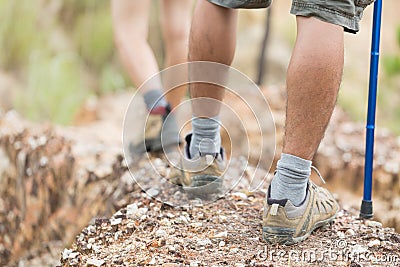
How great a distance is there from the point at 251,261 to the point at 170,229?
11.5 inches

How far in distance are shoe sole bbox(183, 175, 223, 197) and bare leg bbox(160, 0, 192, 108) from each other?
0.71 metres

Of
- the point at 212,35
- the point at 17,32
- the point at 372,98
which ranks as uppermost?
the point at 17,32

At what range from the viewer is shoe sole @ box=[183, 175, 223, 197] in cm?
186

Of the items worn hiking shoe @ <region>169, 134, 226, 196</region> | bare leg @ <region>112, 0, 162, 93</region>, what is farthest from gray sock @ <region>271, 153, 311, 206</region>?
bare leg @ <region>112, 0, 162, 93</region>

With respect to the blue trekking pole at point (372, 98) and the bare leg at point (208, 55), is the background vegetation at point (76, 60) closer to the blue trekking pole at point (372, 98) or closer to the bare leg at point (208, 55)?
the blue trekking pole at point (372, 98)

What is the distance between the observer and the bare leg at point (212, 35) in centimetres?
171

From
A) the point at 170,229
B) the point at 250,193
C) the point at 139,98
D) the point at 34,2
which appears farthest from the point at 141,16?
the point at 34,2

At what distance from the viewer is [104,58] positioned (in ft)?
17.3

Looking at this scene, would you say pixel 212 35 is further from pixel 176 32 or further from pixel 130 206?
pixel 176 32

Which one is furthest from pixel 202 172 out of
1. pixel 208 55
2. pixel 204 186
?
pixel 208 55

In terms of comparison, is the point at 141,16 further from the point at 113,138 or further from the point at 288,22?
the point at 288,22

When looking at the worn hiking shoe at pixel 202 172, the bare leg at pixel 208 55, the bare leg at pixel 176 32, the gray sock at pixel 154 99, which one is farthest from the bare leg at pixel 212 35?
the bare leg at pixel 176 32

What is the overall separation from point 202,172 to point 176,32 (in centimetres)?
90

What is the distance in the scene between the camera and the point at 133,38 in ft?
8.20
